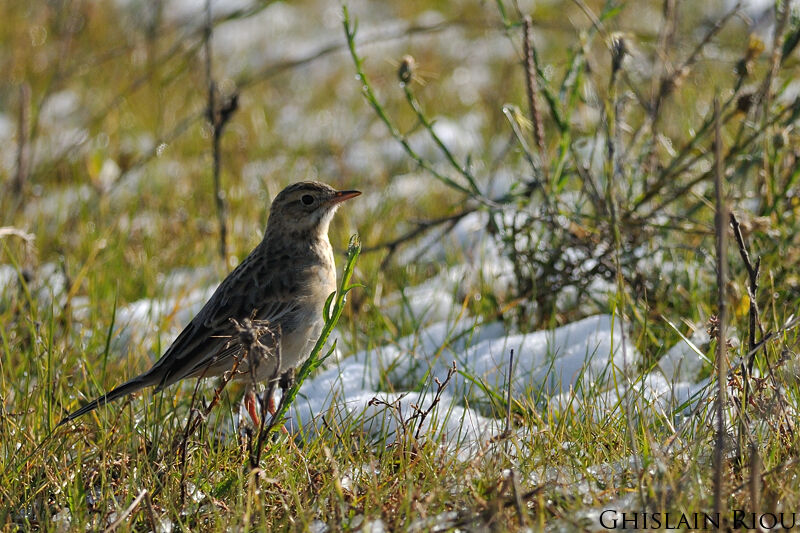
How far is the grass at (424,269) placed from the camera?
3199mm

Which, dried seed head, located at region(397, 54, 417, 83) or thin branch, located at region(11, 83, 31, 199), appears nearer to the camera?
dried seed head, located at region(397, 54, 417, 83)

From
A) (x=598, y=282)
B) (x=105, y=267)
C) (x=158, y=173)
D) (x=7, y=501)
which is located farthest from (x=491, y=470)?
(x=158, y=173)

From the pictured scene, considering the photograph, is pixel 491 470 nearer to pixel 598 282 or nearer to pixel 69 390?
Result: pixel 69 390

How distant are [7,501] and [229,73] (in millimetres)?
7467

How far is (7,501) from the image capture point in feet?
10.9

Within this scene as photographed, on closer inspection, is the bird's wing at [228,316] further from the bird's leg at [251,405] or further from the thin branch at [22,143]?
the thin branch at [22,143]

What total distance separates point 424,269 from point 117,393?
2472 mm

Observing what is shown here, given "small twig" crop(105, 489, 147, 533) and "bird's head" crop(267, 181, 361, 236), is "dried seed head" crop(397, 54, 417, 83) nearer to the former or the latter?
"bird's head" crop(267, 181, 361, 236)

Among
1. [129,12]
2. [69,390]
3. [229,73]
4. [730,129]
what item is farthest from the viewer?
[129,12]

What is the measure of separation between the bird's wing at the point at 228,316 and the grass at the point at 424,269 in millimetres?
202

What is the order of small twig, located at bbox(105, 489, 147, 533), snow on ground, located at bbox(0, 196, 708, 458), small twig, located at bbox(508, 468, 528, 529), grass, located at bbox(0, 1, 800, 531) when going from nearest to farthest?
small twig, located at bbox(508, 468, 528, 529) → small twig, located at bbox(105, 489, 147, 533) → grass, located at bbox(0, 1, 800, 531) → snow on ground, located at bbox(0, 196, 708, 458)

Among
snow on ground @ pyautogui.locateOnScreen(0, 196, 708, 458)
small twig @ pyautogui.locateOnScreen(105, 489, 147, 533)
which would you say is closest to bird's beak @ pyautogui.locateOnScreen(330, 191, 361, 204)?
snow on ground @ pyautogui.locateOnScreen(0, 196, 708, 458)

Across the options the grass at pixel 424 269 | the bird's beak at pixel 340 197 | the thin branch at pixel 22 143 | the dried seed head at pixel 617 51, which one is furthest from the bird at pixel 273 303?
the thin branch at pixel 22 143

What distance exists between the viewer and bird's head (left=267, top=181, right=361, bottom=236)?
15.7 feet
